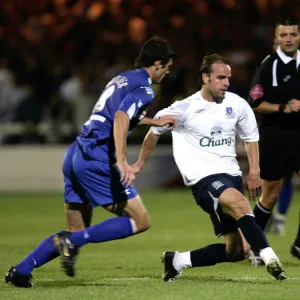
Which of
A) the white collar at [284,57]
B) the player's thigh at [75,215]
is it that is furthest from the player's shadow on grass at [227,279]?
the white collar at [284,57]

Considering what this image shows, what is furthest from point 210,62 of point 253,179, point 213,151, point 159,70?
point 253,179

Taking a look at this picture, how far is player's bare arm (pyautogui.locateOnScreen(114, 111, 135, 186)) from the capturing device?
7144 mm

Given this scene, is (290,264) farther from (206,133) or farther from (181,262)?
(206,133)

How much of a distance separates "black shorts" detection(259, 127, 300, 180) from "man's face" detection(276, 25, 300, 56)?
0.79 m

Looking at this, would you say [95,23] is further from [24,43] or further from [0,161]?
[0,161]

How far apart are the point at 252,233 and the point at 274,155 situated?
2.17m

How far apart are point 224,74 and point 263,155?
1886 mm

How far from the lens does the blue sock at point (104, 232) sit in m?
7.31

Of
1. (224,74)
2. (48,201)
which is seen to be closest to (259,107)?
(224,74)

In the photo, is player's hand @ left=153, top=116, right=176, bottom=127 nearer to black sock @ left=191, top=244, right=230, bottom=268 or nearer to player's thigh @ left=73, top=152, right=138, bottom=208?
player's thigh @ left=73, top=152, right=138, bottom=208

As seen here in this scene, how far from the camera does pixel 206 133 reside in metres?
7.75

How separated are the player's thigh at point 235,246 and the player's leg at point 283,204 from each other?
419cm

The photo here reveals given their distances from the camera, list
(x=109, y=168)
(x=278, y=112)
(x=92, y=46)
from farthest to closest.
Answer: (x=92, y=46)
(x=278, y=112)
(x=109, y=168)

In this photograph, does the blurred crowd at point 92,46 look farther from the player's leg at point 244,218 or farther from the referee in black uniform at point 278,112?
the player's leg at point 244,218
